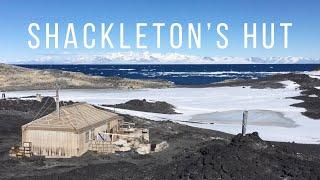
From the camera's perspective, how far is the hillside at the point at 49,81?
10409cm

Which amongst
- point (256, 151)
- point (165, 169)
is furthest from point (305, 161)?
point (165, 169)

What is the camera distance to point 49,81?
10756cm

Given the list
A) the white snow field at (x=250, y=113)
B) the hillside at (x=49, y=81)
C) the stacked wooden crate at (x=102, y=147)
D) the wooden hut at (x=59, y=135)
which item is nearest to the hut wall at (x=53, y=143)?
the wooden hut at (x=59, y=135)

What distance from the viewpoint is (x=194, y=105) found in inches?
2822

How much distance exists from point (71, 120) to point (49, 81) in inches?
2780

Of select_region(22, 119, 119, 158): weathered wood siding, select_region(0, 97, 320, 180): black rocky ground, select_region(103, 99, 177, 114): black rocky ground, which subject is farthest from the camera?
select_region(103, 99, 177, 114): black rocky ground

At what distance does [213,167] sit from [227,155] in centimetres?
174

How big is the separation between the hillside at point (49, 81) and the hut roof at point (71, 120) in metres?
60.0

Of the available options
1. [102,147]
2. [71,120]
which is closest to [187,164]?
[102,147]

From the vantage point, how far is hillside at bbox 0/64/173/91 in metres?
104

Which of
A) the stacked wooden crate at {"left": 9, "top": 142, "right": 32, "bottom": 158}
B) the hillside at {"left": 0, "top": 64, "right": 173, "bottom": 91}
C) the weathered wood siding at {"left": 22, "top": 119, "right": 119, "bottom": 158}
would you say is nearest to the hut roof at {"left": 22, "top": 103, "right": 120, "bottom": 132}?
the weathered wood siding at {"left": 22, "top": 119, "right": 119, "bottom": 158}

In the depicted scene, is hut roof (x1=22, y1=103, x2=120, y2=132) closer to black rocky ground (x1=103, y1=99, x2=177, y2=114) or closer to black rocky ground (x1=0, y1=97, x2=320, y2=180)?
black rocky ground (x1=0, y1=97, x2=320, y2=180)

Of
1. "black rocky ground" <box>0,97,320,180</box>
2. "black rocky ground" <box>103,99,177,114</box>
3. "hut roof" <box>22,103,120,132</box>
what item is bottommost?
"black rocky ground" <box>0,97,320,180</box>

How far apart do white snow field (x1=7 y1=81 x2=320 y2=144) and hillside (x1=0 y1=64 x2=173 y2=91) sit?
19.8 m
